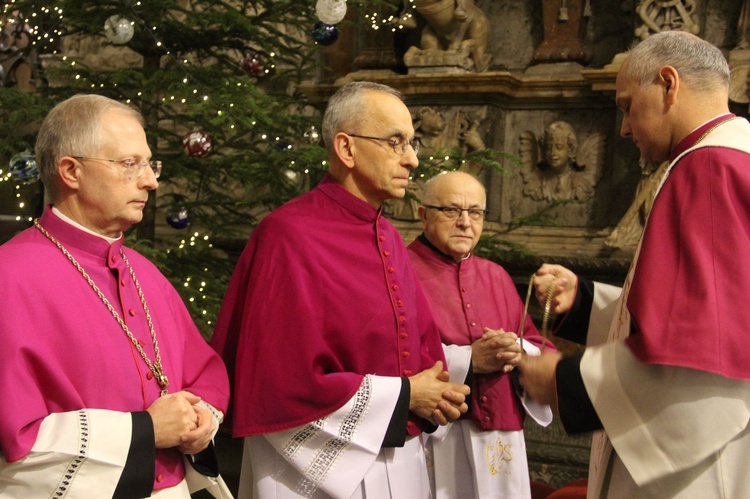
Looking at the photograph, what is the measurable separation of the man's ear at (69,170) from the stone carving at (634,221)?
4.06m

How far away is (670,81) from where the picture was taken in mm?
2658

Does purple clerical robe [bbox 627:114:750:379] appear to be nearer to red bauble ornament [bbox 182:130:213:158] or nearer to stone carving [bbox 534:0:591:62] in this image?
red bauble ornament [bbox 182:130:213:158]

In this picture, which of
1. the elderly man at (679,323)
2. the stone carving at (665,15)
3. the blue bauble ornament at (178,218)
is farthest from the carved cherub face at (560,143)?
the elderly man at (679,323)

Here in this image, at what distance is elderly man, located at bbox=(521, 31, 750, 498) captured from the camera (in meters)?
2.39

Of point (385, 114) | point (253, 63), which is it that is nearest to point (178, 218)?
point (253, 63)

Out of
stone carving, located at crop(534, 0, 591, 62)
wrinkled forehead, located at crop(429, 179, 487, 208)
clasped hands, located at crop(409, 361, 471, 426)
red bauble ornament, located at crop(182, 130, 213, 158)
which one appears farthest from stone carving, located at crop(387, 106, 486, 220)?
clasped hands, located at crop(409, 361, 471, 426)

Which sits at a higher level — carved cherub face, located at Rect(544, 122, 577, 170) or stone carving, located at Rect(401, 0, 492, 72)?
stone carving, located at Rect(401, 0, 492, 72)

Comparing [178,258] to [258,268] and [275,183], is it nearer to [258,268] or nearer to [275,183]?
[275,183]

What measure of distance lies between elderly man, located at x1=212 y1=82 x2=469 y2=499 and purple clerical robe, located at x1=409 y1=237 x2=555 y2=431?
0.45 m

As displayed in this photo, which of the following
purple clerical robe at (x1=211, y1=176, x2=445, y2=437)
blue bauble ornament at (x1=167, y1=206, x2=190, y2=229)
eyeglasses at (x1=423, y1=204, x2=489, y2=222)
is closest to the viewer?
purple clerical robe at (x1=211, y1=176, x2=445, y2=437)

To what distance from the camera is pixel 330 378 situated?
304 cm

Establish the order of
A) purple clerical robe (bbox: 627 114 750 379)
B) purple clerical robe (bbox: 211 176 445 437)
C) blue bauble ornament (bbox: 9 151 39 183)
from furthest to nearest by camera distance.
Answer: blue bauble ornament (bbox: 9 151 39 183)
purple clerical robe (bbox: 211 176 445 437)
purple clerical robe (bbox: 627 114 750 379)

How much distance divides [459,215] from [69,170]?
6.03ft

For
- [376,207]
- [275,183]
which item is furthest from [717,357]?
[275,183]
